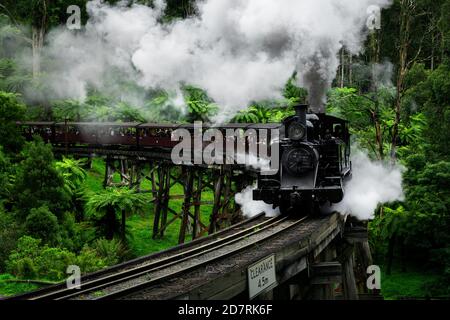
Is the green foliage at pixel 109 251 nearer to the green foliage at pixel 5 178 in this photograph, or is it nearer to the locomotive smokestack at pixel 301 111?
the green foliage at pixel 5 178

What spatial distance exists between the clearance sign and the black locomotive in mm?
4675

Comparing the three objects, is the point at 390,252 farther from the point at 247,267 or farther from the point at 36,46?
the point at 36,46

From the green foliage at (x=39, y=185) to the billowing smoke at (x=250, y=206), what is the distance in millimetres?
5193

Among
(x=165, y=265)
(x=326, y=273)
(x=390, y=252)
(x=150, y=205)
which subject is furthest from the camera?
(x=150, y=205)

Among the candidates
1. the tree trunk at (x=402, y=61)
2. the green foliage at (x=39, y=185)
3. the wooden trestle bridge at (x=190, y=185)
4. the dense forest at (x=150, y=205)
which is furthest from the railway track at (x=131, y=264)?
the tree trunk at (x=402, y=61)

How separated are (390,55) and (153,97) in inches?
649

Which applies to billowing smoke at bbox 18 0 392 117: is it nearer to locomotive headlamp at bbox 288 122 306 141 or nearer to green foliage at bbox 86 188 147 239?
locomotive headlamp at bbox 288 122 306 141

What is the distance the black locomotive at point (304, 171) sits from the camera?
1214 cm

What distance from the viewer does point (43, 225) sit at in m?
15.4

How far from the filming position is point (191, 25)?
3491cm

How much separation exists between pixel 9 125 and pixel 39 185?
5986mm

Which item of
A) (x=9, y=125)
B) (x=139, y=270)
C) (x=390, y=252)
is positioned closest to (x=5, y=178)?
(x=9, y=125)

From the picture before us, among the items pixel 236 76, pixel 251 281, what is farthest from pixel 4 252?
pixel 236 76

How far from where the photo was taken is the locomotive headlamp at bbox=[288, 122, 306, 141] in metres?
12.3
